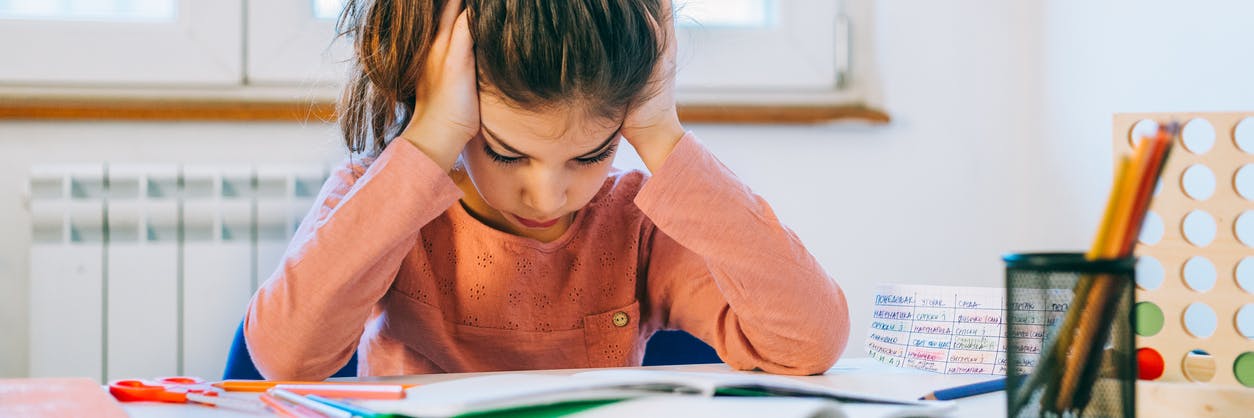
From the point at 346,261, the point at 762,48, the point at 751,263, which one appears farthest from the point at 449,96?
the point at 762,48

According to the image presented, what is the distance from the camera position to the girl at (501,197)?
2.50 ft

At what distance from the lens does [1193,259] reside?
64 centimetres

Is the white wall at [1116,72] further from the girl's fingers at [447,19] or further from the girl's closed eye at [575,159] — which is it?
the girl's fingers at [447,19]

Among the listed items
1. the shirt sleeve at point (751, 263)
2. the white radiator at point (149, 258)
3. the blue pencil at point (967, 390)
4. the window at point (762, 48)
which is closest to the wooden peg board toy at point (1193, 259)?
the blue pencil at point (967, 390)

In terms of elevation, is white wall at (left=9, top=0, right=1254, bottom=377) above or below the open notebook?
above

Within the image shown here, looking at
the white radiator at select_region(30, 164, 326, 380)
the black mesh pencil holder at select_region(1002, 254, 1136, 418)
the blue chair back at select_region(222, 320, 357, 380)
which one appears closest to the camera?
the black mesh pencil holder at select_region(1002, 254, 1136, 418)

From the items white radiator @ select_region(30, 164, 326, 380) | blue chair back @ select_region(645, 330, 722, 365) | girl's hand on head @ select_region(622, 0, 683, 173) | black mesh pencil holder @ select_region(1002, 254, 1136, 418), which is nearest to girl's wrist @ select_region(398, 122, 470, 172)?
girl's hand on head @ select_region(622, 0, 683, 173)

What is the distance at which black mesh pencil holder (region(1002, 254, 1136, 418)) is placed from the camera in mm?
425

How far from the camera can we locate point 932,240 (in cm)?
179

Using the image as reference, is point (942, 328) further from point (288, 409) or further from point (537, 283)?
point (288, 409)

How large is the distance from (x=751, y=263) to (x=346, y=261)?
29cm

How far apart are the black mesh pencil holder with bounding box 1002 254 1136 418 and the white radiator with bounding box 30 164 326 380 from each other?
1.26m

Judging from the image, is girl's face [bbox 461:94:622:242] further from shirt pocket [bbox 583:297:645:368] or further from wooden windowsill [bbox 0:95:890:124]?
wooden windowsill [bbox 0:95:890:124]

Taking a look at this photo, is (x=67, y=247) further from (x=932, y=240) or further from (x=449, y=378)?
(x=932, y=240)
